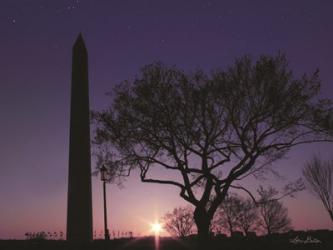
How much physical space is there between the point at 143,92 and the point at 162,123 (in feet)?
7.52

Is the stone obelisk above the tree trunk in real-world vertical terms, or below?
above

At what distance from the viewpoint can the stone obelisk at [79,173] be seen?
27.0 m

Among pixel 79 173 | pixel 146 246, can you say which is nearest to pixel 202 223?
pixel 146 246

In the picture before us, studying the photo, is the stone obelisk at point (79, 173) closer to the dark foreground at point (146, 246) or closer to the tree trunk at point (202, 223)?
the dark foreground at point (146, 246)

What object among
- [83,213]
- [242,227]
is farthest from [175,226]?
[83,213]

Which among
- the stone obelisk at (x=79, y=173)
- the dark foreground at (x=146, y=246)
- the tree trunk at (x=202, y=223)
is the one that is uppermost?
the stone obelisk at (x=79, y=173)

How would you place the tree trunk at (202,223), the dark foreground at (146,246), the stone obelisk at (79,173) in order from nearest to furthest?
the dark foreground at (146,246), the tree trunk at (202,223), the stone obelisk at (79,173)

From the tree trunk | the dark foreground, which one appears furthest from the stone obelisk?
the tree trunk

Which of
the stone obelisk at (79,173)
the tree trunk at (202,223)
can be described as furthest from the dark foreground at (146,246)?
the stone obelisk at (79,173)

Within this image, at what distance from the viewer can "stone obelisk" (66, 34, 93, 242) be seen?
27.0 meters

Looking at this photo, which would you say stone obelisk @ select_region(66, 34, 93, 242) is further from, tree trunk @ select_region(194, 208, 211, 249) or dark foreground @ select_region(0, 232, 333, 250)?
tree trunk @ select_region(194, 208, 211, 249)

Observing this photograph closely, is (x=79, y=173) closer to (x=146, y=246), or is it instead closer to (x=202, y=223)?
(x=146, y=246)

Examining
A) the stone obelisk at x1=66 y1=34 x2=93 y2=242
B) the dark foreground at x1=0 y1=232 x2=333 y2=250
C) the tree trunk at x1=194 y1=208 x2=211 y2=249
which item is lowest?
the dark foreground at x1=0 y1=232 x2=333 y2=250

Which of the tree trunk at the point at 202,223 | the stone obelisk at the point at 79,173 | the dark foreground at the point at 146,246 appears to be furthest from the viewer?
the stone obelisk at the point at 79,173
